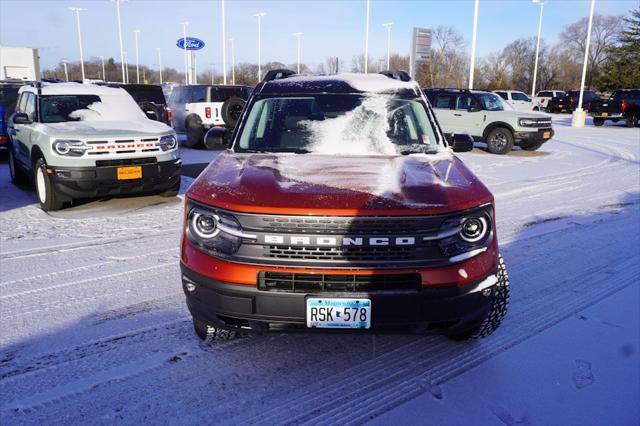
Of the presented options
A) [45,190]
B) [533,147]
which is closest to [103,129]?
[45,190]

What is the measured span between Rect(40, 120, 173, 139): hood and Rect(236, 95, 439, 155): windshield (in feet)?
11.1

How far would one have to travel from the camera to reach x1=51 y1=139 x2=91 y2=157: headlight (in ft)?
21.4

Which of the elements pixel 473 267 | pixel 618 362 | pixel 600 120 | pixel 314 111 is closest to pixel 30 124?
pixel 314 111

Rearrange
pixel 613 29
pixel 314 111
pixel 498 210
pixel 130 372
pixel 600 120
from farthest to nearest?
pixel 613 29 < pixel 600 120 < pixel 498 210 < pixel 314 111 < pixel 130 372

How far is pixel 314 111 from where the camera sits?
4.18 metres

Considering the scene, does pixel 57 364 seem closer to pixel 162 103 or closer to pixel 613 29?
pixel 162 103

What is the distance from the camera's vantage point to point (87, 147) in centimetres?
657

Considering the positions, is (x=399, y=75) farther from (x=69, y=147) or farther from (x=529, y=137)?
(x=529, y=137)

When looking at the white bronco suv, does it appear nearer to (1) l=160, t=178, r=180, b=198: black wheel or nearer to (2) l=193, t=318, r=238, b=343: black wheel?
(1) l=160, t=178, r=180, b=198: black wheel

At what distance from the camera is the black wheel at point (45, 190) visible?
6.67 m

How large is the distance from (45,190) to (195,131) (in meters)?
8.17

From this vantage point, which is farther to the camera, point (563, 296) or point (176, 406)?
point (563, 296)

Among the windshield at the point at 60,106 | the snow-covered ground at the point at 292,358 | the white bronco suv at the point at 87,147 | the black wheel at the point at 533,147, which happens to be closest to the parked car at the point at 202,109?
the white bronco suv at the point at 87,147

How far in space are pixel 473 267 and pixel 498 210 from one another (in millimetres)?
4964
